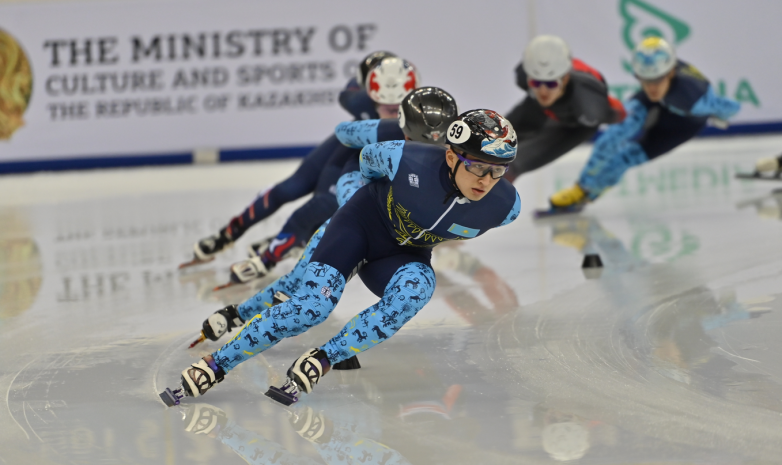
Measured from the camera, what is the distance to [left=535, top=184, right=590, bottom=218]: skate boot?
7.09 meters

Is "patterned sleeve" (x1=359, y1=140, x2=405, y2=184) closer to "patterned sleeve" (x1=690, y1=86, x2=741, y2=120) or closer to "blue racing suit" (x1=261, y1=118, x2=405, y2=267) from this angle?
"blue racing suit" (x1=261, y1=118, x2=405, y2=267)

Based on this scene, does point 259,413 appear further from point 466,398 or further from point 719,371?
point 719,371

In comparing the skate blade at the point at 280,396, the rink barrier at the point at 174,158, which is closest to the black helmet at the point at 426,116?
the skate blade at the point at 280,396

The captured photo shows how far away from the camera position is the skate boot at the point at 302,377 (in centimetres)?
294

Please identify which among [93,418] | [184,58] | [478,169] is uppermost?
[184,58]

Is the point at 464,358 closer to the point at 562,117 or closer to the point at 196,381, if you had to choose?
the point at 196,381

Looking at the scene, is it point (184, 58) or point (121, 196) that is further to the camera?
point (184, 58)

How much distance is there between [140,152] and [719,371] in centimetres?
937

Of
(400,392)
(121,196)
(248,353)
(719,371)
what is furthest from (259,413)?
(121,196)

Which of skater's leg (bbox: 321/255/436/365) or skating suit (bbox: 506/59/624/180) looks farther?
skating suit (bbox: 506/59/624/180)

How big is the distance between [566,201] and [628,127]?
31.9 inches

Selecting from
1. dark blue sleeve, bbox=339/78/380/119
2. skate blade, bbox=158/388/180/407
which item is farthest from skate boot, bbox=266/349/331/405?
dark blue sleeve, bbox=339/78/380/119

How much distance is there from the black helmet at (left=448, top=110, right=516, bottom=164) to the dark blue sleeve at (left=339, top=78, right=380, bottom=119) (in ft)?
6.42

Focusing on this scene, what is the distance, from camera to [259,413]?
289 centimetres
